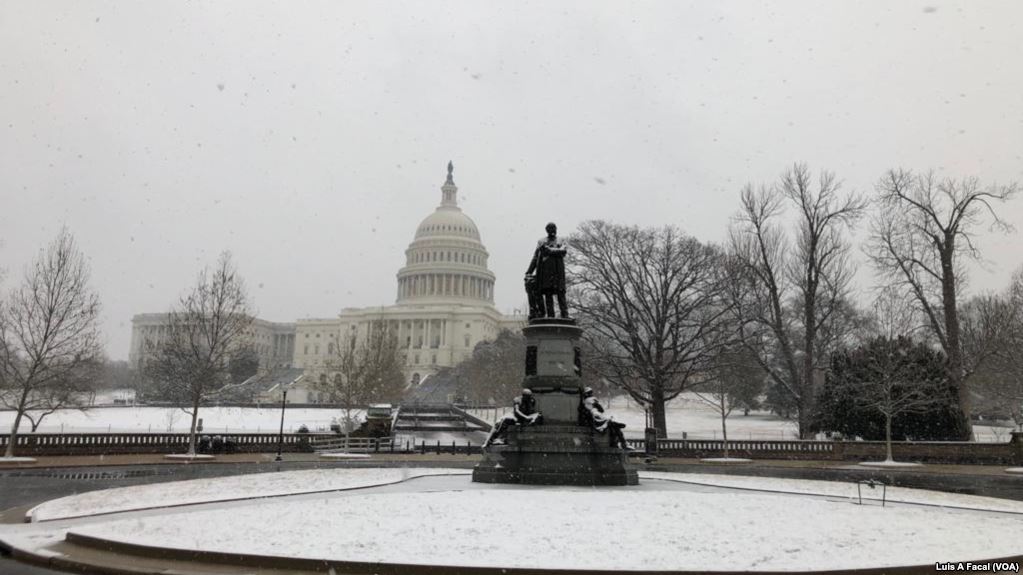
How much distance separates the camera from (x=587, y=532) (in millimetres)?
9492

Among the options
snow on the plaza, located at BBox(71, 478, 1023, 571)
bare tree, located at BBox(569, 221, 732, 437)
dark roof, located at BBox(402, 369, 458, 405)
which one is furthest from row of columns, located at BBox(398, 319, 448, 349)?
snow on the plaza, located at BBox(71, 478, 1023, 571)

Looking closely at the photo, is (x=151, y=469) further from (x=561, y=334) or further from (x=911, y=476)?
(x=911, y=476)

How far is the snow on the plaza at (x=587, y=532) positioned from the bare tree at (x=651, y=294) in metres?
25.2

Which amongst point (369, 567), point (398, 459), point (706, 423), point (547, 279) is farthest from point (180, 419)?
point (369, 567)

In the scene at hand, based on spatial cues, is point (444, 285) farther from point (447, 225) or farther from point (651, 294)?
point (651, 294)

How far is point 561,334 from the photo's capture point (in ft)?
57.0

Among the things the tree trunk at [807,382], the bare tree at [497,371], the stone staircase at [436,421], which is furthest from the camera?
the bare tree at [497,371]

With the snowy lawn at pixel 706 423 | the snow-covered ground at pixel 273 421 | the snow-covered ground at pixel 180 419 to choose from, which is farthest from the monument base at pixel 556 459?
the snow-covered ground at pixel 180 419

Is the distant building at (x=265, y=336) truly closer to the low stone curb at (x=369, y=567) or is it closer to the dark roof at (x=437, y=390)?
the dark roof at (x=437, y=390)

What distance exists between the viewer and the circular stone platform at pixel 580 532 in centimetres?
814

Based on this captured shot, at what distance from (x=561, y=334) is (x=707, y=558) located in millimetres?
9432

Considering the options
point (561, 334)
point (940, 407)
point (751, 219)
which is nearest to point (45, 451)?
point (561, 334)

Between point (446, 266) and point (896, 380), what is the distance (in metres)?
122

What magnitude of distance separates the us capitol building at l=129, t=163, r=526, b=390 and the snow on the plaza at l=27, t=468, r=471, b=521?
383 feet
